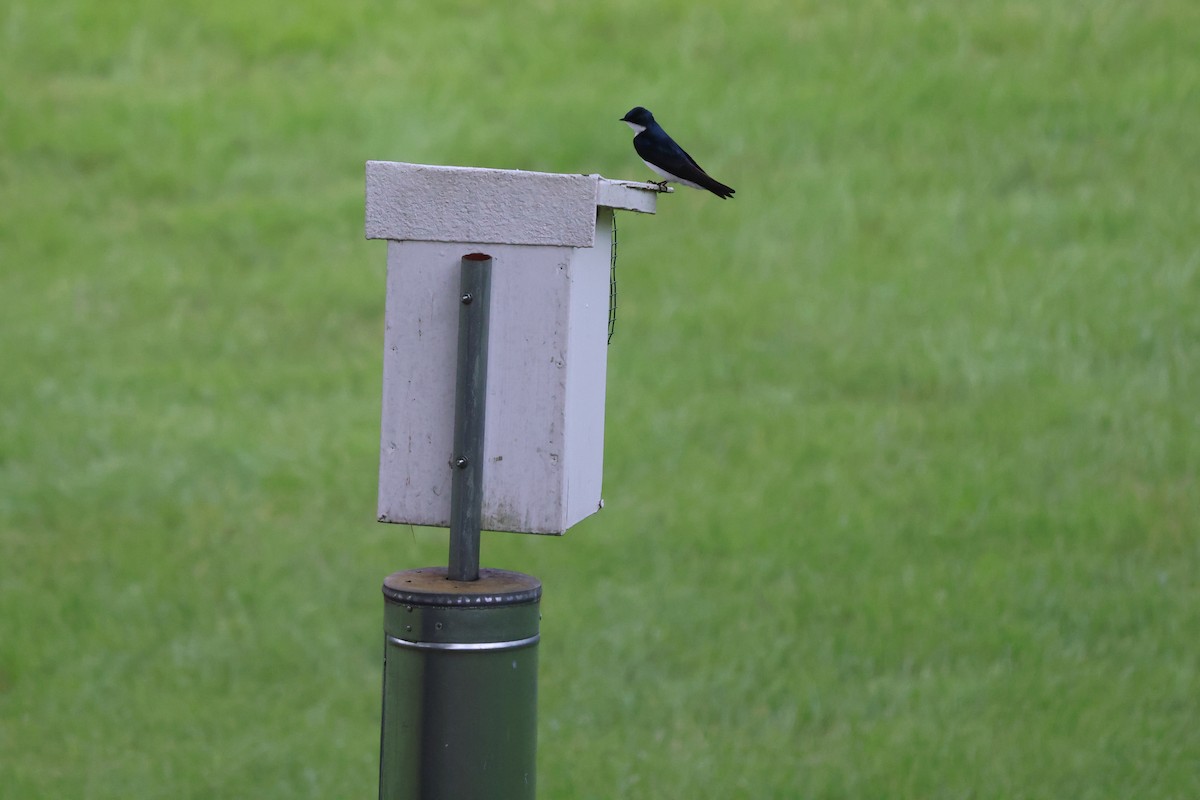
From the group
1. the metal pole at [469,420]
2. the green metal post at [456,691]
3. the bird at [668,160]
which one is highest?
the bird at [668,160]

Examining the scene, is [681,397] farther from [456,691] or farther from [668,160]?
[456,691]

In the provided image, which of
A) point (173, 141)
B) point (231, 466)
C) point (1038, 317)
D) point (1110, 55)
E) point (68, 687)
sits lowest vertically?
point (68, 687)

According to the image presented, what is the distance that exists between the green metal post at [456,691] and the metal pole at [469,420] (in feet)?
0.36

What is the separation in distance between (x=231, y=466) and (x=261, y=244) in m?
3.17

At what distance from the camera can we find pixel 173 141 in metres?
13.3

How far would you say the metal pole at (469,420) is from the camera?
3518 millimetres

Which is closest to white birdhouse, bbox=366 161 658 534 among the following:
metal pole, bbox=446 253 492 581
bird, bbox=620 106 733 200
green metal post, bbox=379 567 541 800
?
metal pole, bbox=446 253 492 581

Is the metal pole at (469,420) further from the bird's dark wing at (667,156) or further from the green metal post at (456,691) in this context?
the bird's dark wing at (667,156)

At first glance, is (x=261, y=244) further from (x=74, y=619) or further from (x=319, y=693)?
(x=319, y=693)

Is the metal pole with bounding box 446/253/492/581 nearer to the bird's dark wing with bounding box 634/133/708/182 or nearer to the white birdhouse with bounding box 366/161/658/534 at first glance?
the white birdhouse with bounding box 366/161/658/534

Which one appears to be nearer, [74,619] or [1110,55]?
[74,619]

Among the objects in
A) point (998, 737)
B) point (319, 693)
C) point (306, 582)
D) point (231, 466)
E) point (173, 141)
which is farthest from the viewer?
point (173, 141)

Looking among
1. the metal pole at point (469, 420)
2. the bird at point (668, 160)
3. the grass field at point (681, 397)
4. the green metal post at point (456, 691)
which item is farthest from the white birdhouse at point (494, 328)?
the grass field at point (681, 397)

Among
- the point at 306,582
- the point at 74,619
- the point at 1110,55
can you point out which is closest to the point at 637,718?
the point at 306,582
